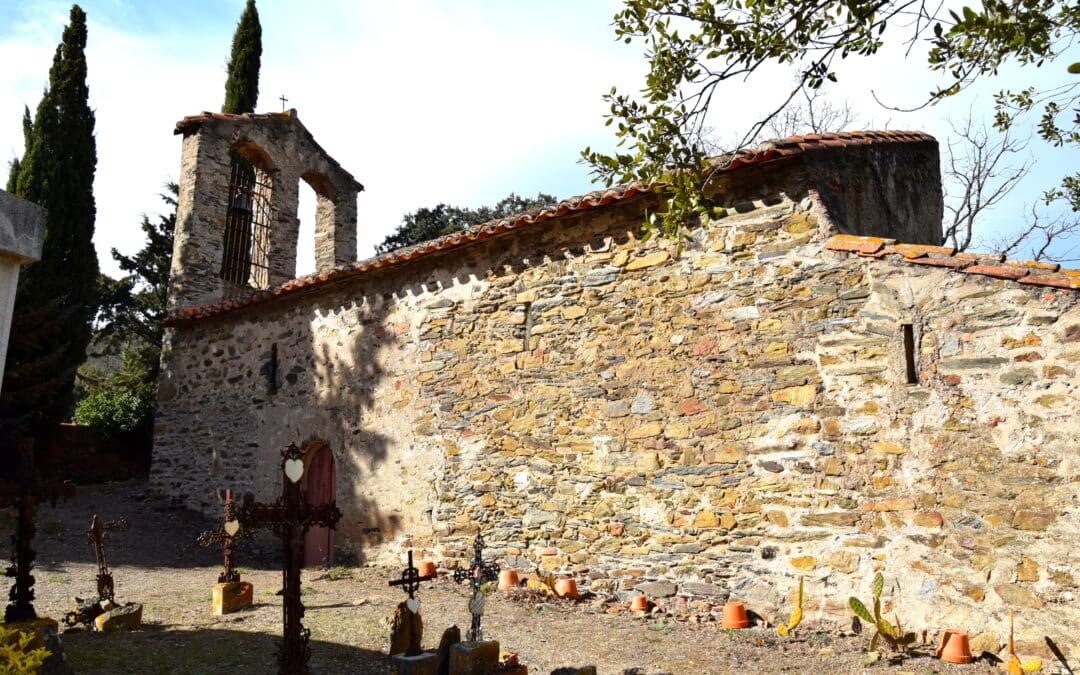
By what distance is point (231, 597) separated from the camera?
23.7 feet

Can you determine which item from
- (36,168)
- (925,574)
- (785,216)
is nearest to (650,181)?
(785,216)

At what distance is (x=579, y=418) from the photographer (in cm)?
801

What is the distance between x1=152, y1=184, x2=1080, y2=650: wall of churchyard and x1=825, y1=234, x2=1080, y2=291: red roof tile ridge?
75mm

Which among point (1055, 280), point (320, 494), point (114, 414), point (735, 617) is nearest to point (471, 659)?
point (735, 617)

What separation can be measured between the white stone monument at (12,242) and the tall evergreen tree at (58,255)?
11401 mm

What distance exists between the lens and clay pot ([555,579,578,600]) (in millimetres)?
7613

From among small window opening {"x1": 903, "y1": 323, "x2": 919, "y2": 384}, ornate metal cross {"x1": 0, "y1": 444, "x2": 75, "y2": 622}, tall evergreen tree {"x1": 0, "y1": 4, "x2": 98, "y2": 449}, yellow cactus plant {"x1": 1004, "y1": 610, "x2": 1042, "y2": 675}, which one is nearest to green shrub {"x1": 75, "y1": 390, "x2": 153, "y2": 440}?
tall evergreen tree {"x1": 0, "y1": 4, "x2": 98, "y2": 449}

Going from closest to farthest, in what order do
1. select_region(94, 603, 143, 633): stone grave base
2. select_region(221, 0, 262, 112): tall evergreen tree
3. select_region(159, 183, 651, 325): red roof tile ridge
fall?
select_region(94, 603, 143, 633): stone grave base → select_region(159, 183, 651, 325): red roof tile ridge → select_region(221, 0, 262, 112): tall evergreen tree

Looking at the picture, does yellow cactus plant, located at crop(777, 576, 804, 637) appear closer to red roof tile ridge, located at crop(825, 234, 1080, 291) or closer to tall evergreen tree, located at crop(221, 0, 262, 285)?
red roof tile ridge, located at crop(825, 234, 1080, 291)

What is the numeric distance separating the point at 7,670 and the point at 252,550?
783 centimetres

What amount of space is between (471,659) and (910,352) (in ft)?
13.7

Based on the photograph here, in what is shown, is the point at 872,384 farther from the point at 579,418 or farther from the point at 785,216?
the point at 579,418

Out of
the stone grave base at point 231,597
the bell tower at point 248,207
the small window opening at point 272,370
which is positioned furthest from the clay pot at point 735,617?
the bell tower at point 248,207

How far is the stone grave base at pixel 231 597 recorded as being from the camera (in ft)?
23.4
